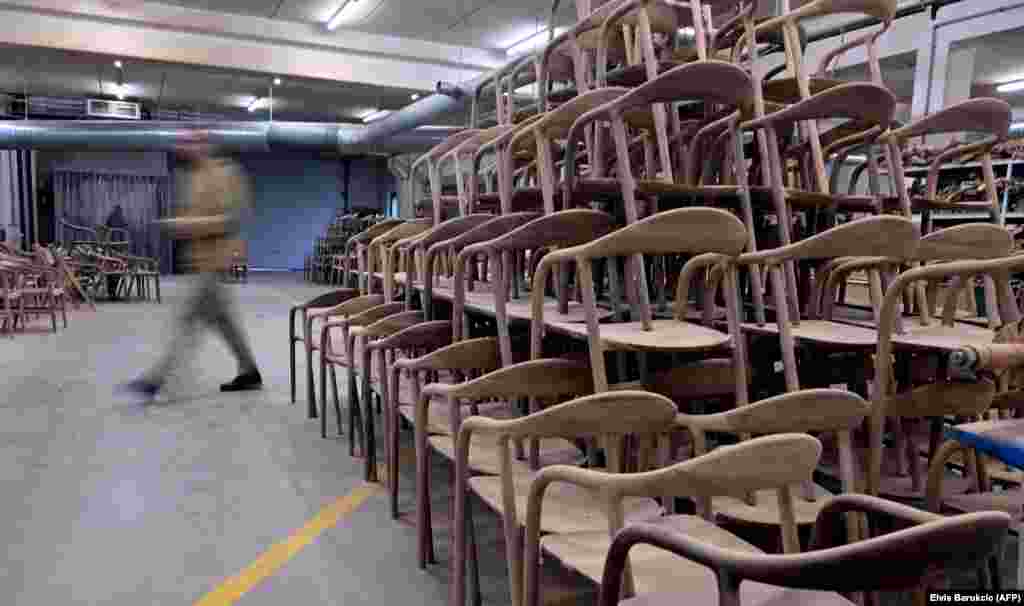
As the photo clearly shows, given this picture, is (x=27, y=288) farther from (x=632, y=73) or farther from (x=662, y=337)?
(x=662, y=337)

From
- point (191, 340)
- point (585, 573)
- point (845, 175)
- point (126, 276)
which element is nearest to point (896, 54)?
point (845, 175)

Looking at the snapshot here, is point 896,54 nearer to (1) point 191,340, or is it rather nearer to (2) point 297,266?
(1) point 191,340

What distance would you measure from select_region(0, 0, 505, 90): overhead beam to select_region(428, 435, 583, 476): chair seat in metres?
8.55

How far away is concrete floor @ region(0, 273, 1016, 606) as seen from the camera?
227 cm

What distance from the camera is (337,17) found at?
966cm

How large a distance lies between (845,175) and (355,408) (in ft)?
13.8

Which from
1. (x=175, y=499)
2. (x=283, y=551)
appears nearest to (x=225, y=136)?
(x=175, y=499)

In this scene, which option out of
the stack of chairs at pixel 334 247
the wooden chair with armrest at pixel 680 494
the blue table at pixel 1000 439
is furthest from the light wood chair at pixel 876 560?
the stack of chairs at pixel 334 247

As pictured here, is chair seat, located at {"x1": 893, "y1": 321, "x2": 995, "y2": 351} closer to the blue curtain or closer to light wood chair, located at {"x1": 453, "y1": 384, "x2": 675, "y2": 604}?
light wood chair, located at {"x1": 453, "y1": 384, "x2": 675, "y2": 604}

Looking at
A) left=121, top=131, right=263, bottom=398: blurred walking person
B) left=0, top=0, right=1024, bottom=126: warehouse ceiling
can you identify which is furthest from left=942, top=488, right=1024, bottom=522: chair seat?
left=0, top=0, right=1024, bottom=126: warehouse ceiling

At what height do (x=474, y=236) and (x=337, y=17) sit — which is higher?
(x=337, y=17)

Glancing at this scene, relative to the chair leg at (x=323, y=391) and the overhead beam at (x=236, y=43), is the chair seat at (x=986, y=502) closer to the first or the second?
the chair leg at (x=323, y=391)

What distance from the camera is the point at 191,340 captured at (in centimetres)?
462

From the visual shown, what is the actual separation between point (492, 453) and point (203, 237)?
3.06 metres
